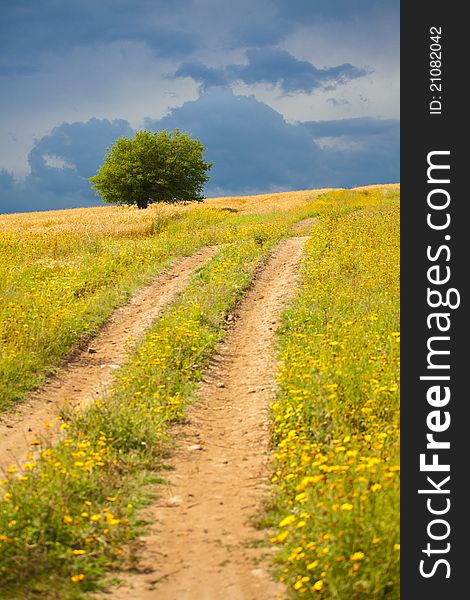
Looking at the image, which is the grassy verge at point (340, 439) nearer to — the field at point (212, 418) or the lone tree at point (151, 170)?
the field at point (212, 418)

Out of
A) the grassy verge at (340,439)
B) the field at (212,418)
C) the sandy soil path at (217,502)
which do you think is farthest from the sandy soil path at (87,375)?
the grassy verge at (340,439)

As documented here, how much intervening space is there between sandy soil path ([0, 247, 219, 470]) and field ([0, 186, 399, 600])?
0.34ft

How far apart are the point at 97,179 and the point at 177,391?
47.6 meters

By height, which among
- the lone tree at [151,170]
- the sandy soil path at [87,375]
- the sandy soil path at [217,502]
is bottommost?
the sandy soil path at [217,502]

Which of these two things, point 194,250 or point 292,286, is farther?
point 194,250

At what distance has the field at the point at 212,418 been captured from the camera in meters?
5.84

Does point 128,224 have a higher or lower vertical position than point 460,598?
higher

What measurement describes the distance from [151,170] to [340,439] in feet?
162

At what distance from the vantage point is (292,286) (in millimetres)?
18625

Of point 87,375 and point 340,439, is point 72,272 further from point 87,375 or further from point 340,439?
point 340,439

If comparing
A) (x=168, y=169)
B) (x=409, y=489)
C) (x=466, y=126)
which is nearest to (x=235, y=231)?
(x=466, y=126)

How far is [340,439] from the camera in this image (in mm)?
7961

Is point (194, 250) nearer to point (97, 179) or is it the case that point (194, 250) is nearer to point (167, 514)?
point (167, 514)

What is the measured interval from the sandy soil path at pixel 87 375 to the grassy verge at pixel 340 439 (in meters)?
3.40
